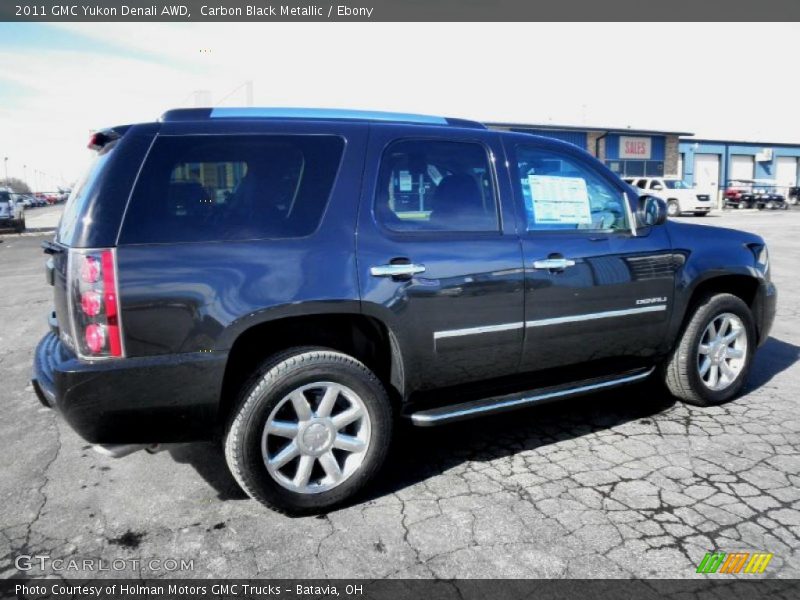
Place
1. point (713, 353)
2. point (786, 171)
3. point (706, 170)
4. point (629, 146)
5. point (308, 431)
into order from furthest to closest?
point (786, 171) < point (706, 170) < point (629, 146) < point (713, 353) < point (308, 431)

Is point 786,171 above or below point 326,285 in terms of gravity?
above

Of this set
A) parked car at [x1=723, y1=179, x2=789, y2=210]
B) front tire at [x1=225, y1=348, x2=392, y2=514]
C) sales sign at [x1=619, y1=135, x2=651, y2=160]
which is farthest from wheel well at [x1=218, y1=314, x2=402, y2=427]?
sales sign at [x1=619, y1=135, x2=651, y2=160]

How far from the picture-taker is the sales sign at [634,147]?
130 ft

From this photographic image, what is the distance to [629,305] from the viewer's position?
370 centimetres

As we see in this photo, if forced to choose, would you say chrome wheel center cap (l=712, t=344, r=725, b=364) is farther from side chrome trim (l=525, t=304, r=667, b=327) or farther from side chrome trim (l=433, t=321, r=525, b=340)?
side chrome trim (l=433, t=321, r=525, b=340)

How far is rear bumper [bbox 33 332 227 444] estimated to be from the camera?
2562 mm

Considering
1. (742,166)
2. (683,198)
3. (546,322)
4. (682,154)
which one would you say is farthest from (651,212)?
(742,166)

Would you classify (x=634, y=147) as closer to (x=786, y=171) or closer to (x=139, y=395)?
(x=786, y=171)

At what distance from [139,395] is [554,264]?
2202mm

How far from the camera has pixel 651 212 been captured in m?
3.80

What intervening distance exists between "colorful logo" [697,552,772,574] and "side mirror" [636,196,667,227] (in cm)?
200

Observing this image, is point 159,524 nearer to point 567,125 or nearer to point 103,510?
point 103,510

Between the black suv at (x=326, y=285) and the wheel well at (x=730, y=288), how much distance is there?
0.48 meters

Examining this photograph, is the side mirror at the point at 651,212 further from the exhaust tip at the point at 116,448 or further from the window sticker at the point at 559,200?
the exhaust tip at the point at 116,448
